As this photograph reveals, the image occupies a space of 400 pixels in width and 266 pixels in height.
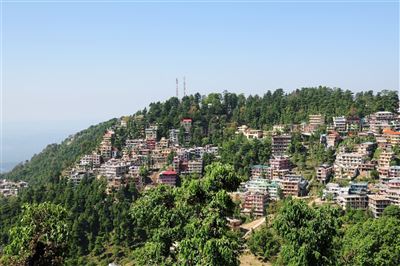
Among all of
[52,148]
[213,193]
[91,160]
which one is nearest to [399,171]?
[213,193]

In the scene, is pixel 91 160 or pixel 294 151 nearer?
pixel 294 151

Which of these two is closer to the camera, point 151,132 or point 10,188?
point 10,188

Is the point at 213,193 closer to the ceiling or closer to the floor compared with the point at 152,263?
closer to the ceiling

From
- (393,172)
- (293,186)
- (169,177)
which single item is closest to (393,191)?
(393,172)

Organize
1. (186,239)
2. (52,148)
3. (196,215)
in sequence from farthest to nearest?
(52,148)
(196,215)
(186,239)

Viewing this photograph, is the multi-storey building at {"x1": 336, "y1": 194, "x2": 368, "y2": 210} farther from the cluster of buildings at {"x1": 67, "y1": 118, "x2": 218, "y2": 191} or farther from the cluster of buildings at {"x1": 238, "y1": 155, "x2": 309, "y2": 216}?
the cluster of buildings at {"x1": 67, "y1": 118, "x2": 218, "y2": 191}

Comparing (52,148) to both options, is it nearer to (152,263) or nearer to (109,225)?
(109,225)

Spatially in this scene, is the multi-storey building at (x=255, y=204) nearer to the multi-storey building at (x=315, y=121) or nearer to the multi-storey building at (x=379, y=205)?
the multi-storey building at (x=379, y=205)

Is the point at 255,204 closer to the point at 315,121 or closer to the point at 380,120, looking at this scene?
the point at 315,121
